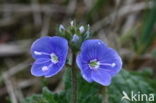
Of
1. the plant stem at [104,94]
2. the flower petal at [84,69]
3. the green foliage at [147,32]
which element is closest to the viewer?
the flower petal at [84,69]

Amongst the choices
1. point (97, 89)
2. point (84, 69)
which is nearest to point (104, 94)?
point (97, 89)

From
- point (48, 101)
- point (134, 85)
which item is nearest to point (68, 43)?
point (48, 101)

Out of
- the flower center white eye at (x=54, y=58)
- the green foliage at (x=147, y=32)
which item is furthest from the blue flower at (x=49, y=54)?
the green foliage at (x=147, y=32)

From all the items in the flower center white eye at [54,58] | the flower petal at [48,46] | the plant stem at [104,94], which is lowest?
the plant stem at [104,94]

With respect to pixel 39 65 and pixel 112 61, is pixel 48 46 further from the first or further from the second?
pixel 112 61

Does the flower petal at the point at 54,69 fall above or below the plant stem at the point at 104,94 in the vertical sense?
above

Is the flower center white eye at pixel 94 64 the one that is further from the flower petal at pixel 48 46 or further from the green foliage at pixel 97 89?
the green foliage at pixel 97 89
